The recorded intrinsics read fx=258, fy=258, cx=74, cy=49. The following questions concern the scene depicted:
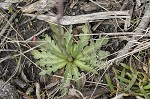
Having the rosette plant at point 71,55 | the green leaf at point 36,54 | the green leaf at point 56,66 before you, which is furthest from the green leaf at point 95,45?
the green leaf at point 36,54

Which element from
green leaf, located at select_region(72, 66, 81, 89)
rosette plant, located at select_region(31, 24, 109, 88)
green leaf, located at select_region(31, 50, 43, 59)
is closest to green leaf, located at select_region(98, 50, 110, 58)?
rosette plant, located at select_region(31, 24, 109, 88)

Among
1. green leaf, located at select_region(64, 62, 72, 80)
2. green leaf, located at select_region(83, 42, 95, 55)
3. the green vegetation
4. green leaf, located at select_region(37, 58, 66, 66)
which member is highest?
green leaf, located at select_region(83, 42, 95, 55)

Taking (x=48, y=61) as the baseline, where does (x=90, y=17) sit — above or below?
above

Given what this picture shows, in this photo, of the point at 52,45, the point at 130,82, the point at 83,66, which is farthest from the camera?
the point at 52,45

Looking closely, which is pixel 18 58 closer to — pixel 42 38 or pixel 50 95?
pixel 42 38

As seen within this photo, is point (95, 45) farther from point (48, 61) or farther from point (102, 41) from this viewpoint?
point (48, 61)

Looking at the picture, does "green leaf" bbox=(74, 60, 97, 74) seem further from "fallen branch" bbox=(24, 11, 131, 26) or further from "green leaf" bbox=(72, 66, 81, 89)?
"fallen branch" bbox=(24, 11, 131, 26)

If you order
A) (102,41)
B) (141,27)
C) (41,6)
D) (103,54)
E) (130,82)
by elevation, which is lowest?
(130,82)

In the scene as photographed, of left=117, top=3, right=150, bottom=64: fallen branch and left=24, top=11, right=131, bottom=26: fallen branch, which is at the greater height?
left=24, top=11, right=131, bottom=26: fallen branch

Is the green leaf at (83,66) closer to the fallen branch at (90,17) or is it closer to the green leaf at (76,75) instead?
the green leaf at (76,75)

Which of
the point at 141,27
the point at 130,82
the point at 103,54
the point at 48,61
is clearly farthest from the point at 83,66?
the point at 141,27

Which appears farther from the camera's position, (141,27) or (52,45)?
(52,45)
